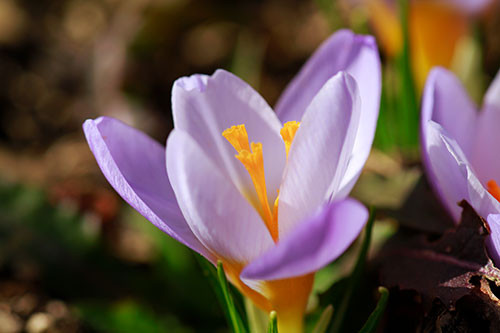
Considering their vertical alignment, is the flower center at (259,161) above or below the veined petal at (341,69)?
below

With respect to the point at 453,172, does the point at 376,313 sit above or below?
below

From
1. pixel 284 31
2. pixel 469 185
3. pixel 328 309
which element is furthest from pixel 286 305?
pixel 284 31

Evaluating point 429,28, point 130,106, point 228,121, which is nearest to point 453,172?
point 228,121

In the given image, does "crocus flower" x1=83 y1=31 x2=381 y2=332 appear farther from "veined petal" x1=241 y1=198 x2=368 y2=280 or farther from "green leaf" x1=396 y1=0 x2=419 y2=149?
"green leaf" x1=396 y1=0 x2=419 y2=149

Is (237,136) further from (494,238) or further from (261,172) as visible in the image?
(494,238)

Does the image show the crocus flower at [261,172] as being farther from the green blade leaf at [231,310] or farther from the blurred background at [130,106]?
the blurred background at [130,106]

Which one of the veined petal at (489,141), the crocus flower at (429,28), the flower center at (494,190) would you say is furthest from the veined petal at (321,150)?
the crocus flower at (429,28)

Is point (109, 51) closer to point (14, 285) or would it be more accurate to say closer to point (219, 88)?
point (14, 285)
